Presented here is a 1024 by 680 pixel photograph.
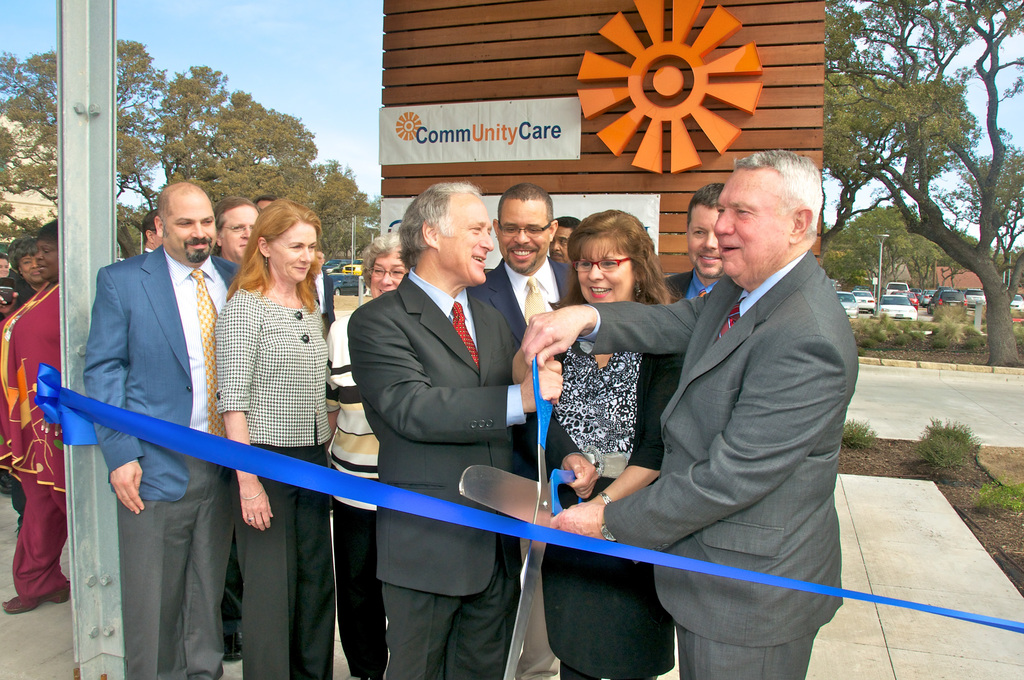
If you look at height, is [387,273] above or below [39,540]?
above

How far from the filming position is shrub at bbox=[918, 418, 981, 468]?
6.11 metres

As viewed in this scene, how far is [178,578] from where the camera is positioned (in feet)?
8.15

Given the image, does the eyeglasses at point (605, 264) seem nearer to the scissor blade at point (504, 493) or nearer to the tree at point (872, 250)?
the scissor blade at point (504, 493)

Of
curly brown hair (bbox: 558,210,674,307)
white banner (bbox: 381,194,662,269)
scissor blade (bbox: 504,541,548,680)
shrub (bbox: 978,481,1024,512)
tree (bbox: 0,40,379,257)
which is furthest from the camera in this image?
tree (bbox: 0,40,379,257)

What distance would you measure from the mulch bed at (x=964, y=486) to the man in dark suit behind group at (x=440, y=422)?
3.58 metres

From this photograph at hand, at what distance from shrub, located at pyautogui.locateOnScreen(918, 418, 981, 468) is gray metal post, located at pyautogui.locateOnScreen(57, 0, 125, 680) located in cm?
649

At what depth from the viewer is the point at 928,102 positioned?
586 inches

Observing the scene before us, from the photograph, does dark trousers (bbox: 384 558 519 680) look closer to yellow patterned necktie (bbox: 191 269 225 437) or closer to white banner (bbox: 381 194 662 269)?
yellow patterned necktie (bbox: 191 269 225 437)

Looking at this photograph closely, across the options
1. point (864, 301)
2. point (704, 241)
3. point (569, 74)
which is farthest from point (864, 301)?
point (704, 241)

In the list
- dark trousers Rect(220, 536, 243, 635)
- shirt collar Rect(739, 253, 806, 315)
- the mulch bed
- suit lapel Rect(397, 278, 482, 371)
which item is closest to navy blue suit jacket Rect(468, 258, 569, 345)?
suit lapel Rect(397, 278, 482, 371)

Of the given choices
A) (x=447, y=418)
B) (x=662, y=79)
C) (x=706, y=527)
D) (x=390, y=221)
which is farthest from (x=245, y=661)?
(x=662, y=79)

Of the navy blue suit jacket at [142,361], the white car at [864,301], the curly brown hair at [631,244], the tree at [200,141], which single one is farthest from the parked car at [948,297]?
the navy blue suit jacket at [142,361]

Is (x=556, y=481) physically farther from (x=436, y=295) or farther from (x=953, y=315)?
(x=953, y=315)

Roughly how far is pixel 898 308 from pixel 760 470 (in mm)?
32302
